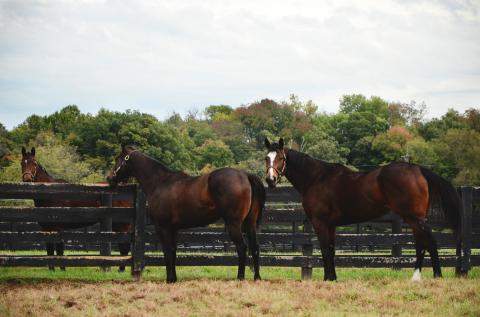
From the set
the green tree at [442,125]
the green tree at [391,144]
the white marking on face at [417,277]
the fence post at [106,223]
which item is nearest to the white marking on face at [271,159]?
the white marking on face at [417,277]

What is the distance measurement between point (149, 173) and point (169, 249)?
4.86 feet

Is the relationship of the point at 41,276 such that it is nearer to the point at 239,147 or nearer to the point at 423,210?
the point at 423,210

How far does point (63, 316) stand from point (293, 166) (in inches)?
197

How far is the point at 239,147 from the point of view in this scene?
81188mm

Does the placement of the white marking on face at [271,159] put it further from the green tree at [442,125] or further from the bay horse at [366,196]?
the green tree at [442,125]

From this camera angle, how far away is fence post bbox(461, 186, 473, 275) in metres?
11.8

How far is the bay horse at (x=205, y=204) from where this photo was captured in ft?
35.0

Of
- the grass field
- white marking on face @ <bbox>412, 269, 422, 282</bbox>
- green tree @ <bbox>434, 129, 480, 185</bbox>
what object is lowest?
the grass field

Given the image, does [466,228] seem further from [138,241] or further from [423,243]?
[138,241]

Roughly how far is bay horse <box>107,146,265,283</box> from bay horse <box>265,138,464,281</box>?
604mm

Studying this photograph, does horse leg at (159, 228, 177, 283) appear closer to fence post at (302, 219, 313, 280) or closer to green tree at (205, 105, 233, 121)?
fence post at (302, 219, 313, 280)

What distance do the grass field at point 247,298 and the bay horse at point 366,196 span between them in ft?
2.60

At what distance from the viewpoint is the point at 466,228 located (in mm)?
11852

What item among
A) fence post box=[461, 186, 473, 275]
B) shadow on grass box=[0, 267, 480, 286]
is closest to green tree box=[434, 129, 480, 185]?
shadow on grass box=[0, 267, 480, 286]
